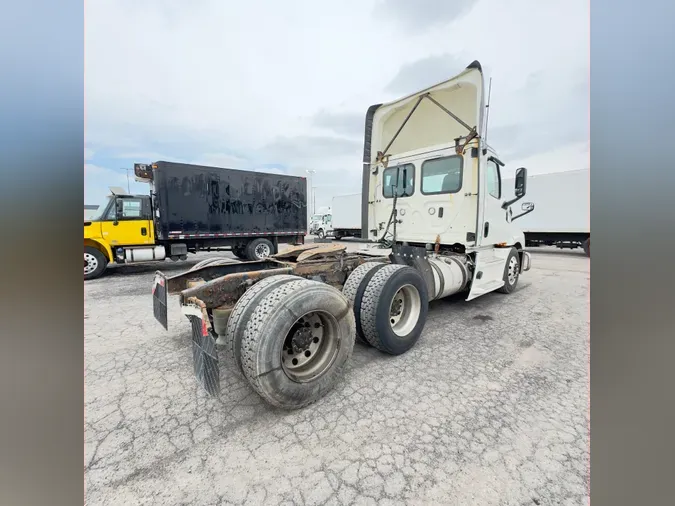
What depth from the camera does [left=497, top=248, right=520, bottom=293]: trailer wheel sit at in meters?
5.97

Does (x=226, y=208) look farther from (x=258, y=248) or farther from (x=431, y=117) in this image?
(x=431, y=117)

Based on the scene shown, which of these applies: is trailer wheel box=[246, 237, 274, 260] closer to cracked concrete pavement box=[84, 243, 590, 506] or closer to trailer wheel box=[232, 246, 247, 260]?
trailer wheel box=[232, 246, 247, 260]

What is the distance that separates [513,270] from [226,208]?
835cm

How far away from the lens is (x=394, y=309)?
3.68 meters

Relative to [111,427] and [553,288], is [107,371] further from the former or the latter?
[553,288]

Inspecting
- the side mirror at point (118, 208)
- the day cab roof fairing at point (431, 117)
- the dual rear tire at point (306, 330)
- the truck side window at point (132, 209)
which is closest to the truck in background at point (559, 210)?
the day cab roof fairing at point (431, 117)

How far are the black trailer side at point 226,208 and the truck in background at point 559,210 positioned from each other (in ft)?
38.8

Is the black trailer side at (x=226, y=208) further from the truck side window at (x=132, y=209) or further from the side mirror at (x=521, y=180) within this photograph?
the side mirror at (x=521, y=180)

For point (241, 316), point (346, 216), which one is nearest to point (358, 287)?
point (241, 316)

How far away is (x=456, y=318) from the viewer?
15.8ft

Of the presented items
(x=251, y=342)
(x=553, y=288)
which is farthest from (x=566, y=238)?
(x=251, y=342)

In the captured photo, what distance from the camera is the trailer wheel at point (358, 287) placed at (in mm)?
3354
